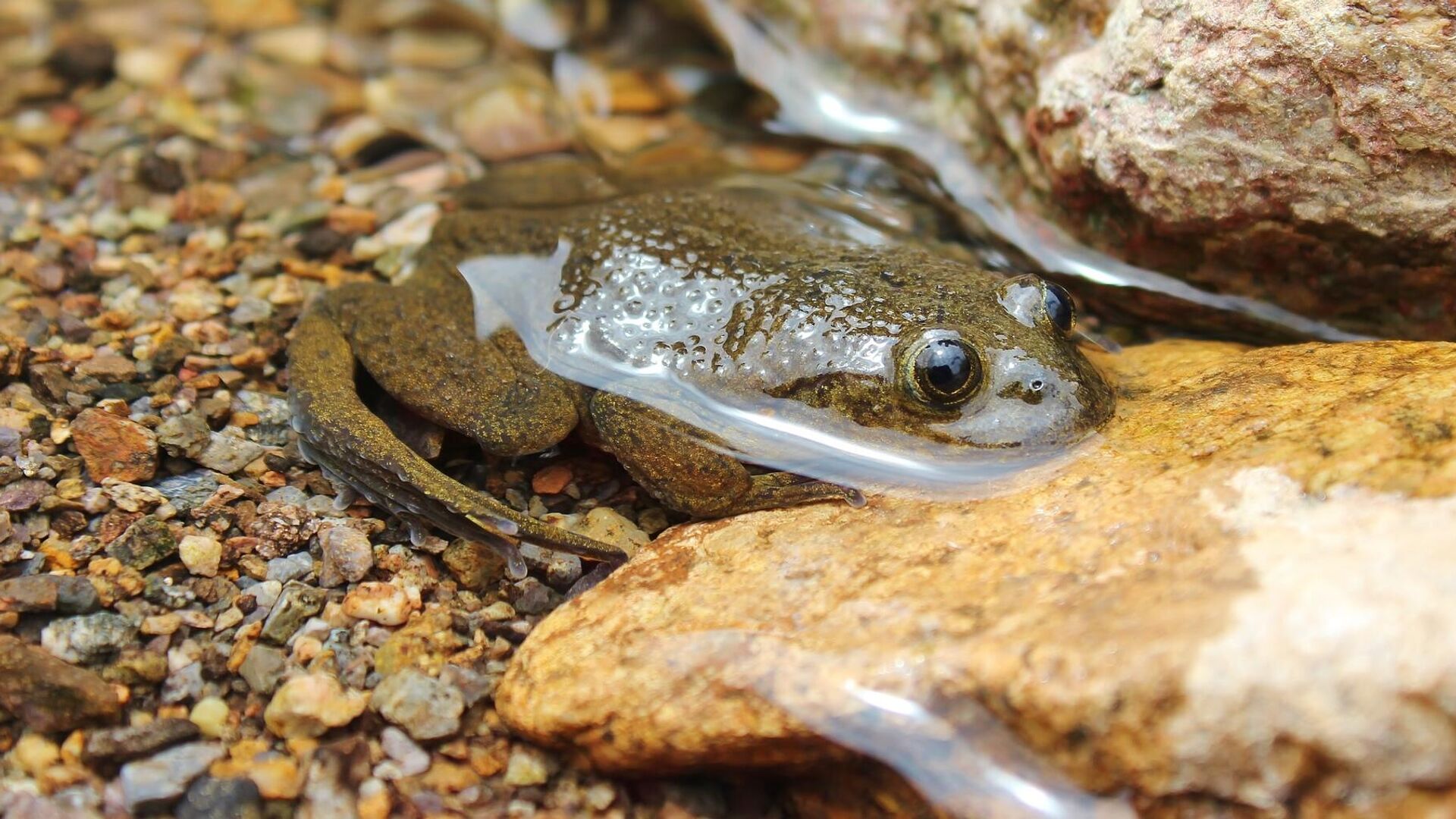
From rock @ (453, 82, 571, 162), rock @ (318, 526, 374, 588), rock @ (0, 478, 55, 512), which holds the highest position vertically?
rock @ (453, 82, 571, 162)

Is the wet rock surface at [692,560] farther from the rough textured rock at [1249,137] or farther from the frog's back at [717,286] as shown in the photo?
the frog's back at [717,286]

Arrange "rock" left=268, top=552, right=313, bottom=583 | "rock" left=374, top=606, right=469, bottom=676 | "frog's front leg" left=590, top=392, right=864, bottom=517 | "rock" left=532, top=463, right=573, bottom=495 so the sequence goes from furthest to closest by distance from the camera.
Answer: "rock" left=532, top=463, right=573, bottom=495
"frog's front leg" left=590, top=392, right=864, bottom=517
"rock" left=268, top=552, right=313, bottom=583
"rock" left=374, top=606, right=469, bottom=676

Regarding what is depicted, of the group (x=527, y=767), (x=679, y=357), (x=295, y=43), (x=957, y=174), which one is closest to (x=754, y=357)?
(x=679, y=357)

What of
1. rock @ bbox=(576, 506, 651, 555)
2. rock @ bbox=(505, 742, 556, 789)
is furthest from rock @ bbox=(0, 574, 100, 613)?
rock @ bbox=(576, 506, 651, 555)

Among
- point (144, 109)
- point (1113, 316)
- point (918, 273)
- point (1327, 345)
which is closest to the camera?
point (1327, 345)

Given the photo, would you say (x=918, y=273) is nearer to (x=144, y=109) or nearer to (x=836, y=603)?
(x=836, y=603)

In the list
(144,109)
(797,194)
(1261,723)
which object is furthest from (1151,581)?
(144,109)

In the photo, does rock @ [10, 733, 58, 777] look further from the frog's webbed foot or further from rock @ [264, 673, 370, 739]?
the frog's webbed foot
